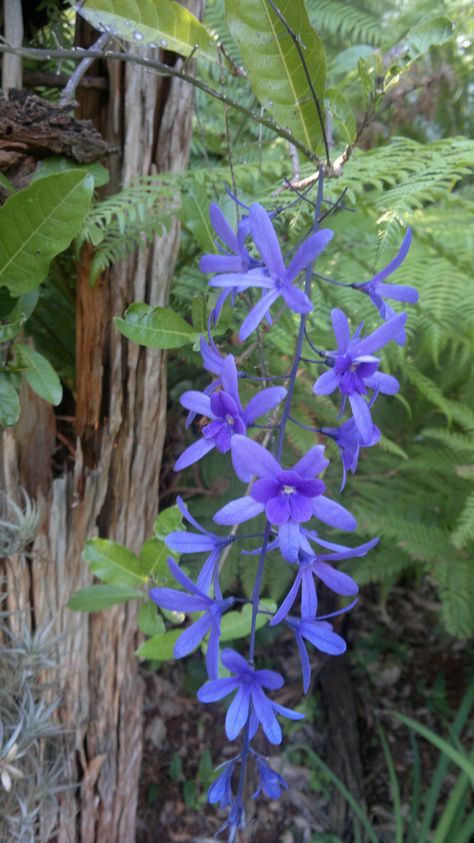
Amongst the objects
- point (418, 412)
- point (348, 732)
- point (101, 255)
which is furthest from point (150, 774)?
point (101, 255)

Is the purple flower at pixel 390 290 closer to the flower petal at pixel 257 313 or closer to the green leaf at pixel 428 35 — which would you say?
the flower petal at pixel 257 313

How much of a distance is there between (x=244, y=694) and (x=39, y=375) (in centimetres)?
46

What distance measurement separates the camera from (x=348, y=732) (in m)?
1.75

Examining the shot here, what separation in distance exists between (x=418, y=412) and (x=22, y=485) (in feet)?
3.63

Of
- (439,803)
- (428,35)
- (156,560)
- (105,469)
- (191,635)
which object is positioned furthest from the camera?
(439,803)

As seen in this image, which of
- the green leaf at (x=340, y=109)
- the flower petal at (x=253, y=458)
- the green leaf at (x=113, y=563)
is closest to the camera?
the flower petal at (x=253, y=458)

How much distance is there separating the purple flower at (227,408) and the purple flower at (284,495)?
0.13 ft

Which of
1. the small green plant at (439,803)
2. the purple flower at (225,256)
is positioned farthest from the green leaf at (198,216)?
the small green plant at (439,803)

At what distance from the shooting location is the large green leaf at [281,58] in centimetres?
67

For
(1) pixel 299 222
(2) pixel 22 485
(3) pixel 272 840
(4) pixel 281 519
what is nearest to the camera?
(4) pixel 281 519

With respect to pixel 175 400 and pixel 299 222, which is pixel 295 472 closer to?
pixel 299 222

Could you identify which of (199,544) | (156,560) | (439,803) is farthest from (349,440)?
(439,803)

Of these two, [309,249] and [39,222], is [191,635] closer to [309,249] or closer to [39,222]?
[309,249]

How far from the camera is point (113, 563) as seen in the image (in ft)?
3.10
